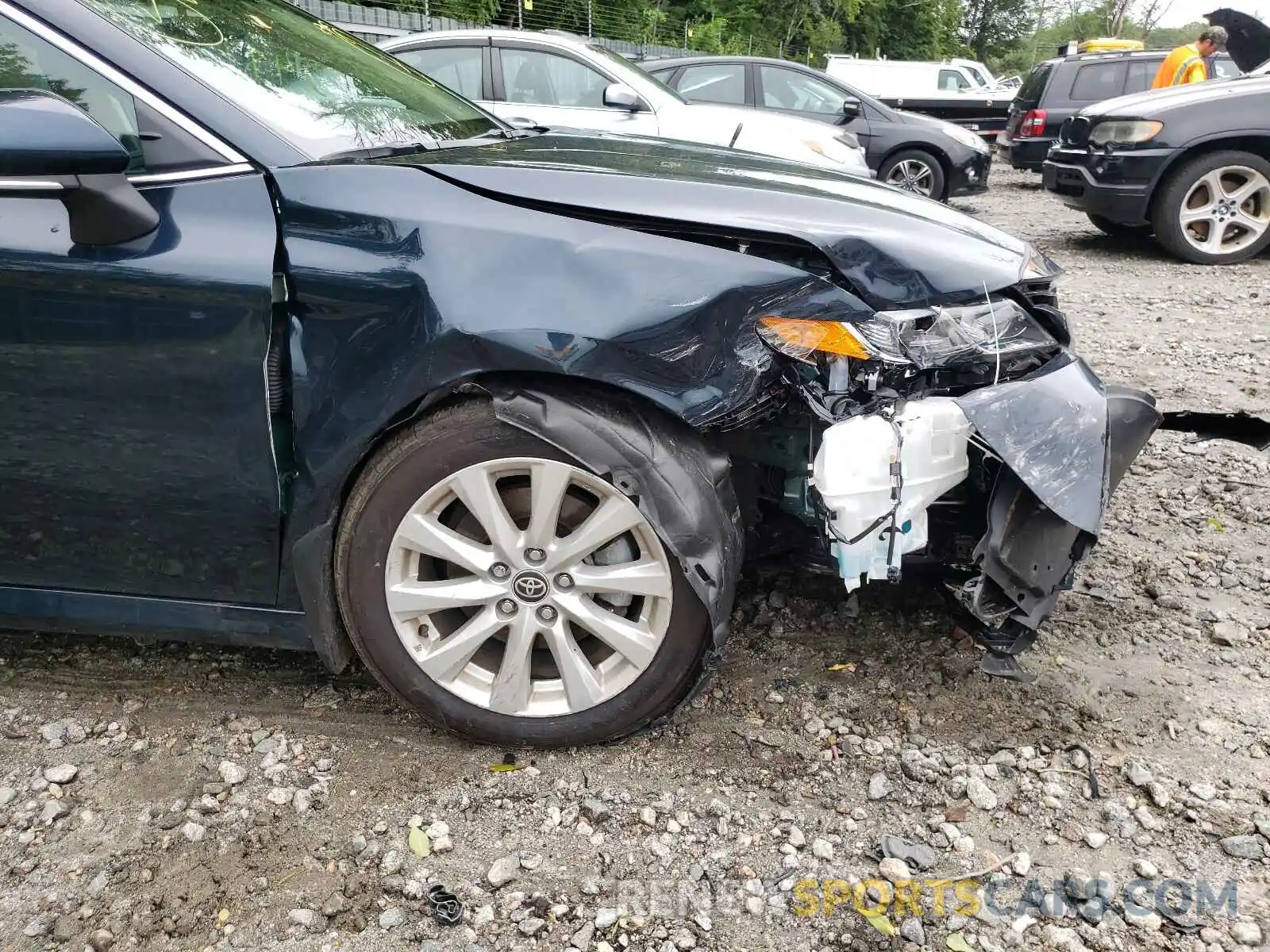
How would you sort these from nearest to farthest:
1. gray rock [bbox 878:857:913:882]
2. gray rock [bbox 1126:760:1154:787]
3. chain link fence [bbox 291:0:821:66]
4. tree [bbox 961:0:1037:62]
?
gray rock [bbox 878:857:913:882]
gray rock [bbox 1126:760:1154:787]
chain link fence [bbox 291:0:821:66]
tree [bbox 961:0:1037:62]

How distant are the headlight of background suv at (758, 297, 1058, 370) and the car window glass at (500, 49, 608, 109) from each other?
572 centimetres

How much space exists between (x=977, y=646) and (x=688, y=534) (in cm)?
105

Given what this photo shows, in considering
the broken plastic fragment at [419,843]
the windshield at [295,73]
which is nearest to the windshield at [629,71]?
the windshield at [295,73]

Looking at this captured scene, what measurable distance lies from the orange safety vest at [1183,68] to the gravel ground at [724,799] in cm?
782

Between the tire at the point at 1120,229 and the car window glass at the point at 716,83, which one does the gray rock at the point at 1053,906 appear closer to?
the tire at the point at 1120,229

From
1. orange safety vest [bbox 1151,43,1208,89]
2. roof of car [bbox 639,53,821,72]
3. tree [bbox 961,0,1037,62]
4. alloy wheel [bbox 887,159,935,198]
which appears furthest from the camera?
tree [bbox 961,0,1037,62]

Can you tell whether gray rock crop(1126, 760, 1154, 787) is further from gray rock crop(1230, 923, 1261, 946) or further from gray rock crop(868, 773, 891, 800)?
gray rock crop(868, 773, 891, 800)

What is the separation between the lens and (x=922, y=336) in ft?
6.53

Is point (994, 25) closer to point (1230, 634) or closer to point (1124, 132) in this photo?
point (1124, 132)

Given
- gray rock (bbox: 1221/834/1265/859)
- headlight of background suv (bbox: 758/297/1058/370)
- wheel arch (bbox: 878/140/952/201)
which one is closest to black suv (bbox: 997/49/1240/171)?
wheel arch (bbox: 878/140/952/201)

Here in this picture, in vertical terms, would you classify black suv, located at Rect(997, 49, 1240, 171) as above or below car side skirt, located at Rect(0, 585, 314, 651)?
above

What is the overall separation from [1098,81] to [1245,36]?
4.14m

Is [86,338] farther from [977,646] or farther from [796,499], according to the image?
[977,646]

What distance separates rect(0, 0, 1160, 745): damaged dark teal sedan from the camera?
1847mm
